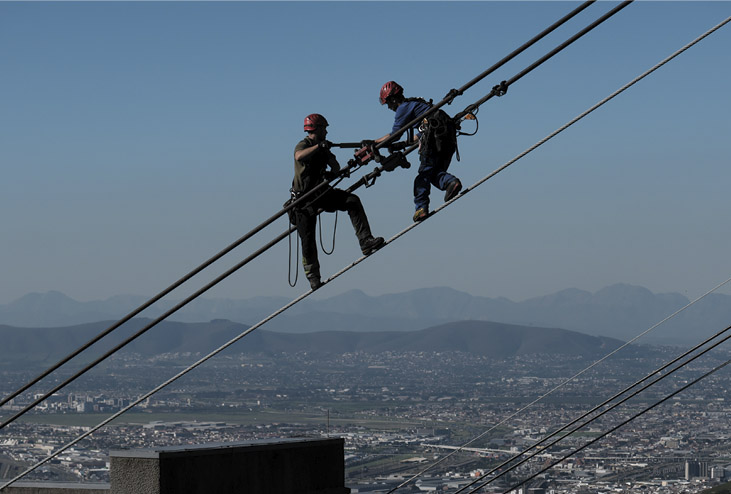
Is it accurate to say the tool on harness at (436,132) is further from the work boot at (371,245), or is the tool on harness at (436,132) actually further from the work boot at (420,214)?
the work boot at (371,245)

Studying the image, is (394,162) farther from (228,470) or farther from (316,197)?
(228,470)

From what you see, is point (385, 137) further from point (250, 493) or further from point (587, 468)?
point (587, 468)

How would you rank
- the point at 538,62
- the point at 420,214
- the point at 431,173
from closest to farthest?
the point at 538,62 < the point at 420,214 < the point at 431,173

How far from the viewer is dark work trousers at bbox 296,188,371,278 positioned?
449 inches

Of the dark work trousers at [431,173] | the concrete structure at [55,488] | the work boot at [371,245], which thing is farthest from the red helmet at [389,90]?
the concrete structure at [55,488]

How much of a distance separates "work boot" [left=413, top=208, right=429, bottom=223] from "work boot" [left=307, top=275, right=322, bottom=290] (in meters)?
1.15

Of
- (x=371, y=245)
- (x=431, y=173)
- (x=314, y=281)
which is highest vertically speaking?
(x=431, y=173)

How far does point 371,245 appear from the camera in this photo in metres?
11.3

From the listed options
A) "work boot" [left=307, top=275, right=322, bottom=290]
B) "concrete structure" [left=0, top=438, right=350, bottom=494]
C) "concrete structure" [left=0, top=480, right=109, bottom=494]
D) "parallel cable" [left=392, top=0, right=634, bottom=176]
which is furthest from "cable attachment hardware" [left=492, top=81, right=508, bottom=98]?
"concrete structure" [left=0, top=480, right=109, bottom=494]

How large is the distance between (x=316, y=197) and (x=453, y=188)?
1339 millimetres

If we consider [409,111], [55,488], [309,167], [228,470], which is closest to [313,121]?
[309,167]

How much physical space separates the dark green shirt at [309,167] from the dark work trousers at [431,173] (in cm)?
98

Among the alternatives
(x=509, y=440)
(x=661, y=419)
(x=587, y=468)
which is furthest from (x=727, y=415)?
(x=587, y=468)

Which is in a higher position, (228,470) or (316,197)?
(316,197)
